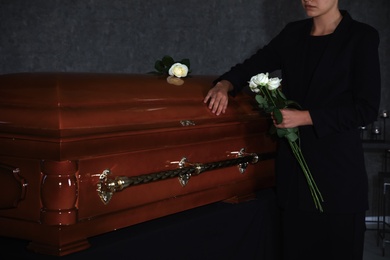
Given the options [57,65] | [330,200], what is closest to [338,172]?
[330,200]

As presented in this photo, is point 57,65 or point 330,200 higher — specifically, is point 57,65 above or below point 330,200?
above

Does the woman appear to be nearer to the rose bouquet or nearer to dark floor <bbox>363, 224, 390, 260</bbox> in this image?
the rose bouquet

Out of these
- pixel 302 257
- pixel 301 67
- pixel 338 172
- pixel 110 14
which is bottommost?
pixel 302 257

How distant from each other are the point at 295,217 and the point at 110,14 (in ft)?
7.58

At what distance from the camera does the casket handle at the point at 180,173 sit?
1.94 meters

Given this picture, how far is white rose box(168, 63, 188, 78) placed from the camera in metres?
2.77

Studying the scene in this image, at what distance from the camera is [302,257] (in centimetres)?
259

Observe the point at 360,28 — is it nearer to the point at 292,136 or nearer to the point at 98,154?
the point at 292,136

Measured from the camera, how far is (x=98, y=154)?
1918 millimetres

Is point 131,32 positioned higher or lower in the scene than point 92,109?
higher

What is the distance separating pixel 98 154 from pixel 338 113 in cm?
96

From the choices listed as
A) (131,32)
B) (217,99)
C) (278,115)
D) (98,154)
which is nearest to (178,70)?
(217,99)

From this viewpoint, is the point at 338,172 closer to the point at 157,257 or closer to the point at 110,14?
the point at 157,257

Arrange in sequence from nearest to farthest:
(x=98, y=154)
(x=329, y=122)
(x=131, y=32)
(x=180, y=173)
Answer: (x=98, y=154) < (x=180, y=173) < (x=329, y=122) < (x=131, y=32)
